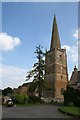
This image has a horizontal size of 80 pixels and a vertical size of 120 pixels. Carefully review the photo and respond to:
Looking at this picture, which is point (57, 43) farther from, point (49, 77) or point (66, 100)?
point (66, 100)

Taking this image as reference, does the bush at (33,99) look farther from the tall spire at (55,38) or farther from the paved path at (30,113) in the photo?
the tall spire at (55,38)

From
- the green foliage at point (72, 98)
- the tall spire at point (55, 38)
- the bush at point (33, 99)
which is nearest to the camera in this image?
the green foliage at point (72, 98)

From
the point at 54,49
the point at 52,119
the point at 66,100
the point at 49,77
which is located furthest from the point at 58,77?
the point at 52,119

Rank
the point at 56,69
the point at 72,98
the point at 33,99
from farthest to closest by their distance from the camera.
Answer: the point at 56,69, the point at 33,99, the point at 72,98

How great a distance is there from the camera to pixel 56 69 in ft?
239

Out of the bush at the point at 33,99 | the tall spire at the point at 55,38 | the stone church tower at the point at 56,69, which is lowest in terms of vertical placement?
the bush at the point at 33,99

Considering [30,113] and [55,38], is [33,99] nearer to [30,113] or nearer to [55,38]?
[30,113]

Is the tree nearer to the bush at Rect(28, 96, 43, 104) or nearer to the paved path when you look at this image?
the bush at Rect(28, 96, 43, 104)

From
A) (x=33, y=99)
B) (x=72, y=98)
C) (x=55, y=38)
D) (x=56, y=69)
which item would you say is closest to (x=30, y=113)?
(x=72, y=98)

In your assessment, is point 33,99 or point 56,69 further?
point 56,69

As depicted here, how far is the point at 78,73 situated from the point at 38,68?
492 inches

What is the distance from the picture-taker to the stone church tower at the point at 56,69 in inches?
2768

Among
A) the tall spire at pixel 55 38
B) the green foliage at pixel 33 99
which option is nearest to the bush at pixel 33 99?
the green foliage at pixel 33 99

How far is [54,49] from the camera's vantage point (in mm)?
75250
